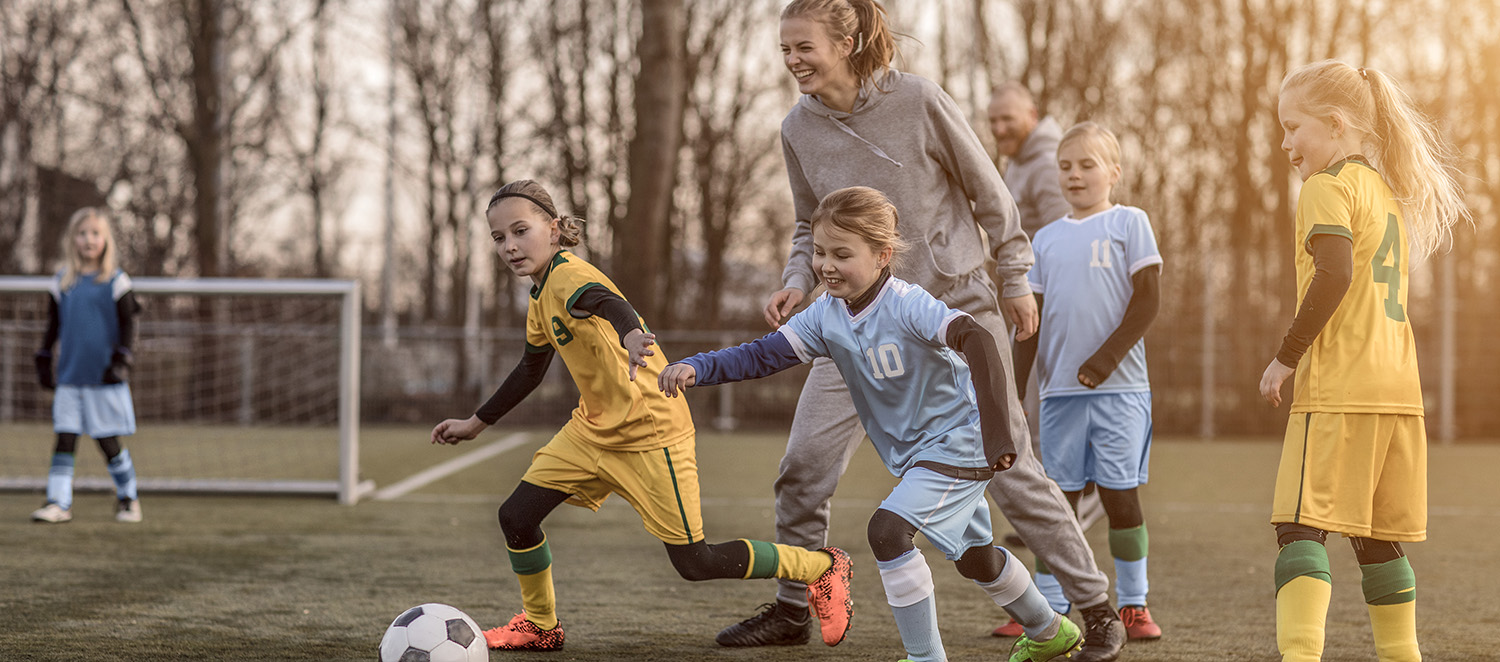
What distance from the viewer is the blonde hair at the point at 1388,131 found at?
2951 mm

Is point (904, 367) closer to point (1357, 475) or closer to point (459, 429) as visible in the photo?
point (1357, 475)

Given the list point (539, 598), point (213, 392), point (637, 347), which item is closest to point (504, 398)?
point (539, 598)

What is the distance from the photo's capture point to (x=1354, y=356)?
113 inches

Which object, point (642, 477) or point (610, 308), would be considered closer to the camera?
point (610, 308)

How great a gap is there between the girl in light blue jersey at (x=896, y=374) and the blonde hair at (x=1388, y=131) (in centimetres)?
105

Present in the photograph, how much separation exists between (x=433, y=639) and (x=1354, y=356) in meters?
2.33

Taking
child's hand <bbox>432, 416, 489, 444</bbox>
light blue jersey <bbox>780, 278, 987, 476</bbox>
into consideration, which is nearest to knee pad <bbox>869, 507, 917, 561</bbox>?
light blue jersey <bbox>780, 278, 987, 476</bbox>

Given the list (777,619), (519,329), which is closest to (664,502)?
(777,619)

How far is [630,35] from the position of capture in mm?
19391

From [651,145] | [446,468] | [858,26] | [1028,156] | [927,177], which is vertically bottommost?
[446,468]

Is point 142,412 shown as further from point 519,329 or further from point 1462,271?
point 1462,271

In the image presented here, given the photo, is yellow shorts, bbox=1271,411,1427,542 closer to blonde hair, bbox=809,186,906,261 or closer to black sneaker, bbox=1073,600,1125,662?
black sneaker, bbox=1073,600,1125,662

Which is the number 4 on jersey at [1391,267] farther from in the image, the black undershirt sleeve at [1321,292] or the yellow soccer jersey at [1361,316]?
the black undershirt sleeve at [1321,292]

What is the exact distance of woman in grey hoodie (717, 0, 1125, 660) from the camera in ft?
11.3
